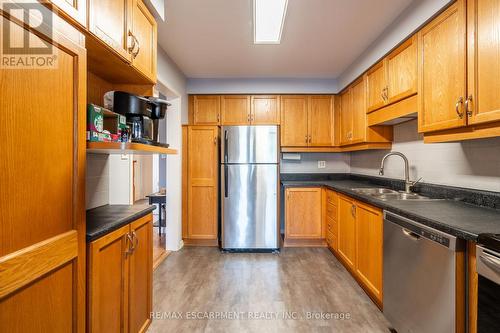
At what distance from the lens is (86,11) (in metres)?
1.09

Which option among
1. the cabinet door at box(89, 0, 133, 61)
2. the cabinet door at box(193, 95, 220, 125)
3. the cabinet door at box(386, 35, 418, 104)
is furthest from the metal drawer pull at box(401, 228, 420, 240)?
the cabinet door at box(193, 95, 220, 125)

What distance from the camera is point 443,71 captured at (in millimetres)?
1641

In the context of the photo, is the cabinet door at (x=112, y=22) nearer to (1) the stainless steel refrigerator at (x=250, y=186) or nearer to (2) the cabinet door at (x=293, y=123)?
(1) the stainless steel refrigerator at (x=250, y=186)

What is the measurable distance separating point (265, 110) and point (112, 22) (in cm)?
262

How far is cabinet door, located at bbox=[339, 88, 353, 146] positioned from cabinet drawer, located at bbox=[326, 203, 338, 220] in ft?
2.94

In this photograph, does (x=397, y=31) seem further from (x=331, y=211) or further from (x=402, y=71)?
(x=331, y=211)

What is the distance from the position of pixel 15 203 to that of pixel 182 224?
283cm

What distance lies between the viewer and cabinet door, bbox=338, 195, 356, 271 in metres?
2.44

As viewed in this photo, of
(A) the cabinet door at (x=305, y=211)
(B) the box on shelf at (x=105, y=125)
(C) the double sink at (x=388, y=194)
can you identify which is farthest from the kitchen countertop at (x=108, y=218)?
(A) the cabinet door at (x=305, y=211)

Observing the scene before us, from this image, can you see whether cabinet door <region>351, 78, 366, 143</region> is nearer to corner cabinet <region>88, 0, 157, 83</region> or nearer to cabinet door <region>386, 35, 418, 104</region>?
cabinet door <region>386, 35, 418, 104</region>

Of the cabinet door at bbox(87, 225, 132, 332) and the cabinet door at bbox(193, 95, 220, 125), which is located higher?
the cabinet door at bbox(193, 95, 220, 125)

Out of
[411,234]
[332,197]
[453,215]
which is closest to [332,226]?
[332,197]

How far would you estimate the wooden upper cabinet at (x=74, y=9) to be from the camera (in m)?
0.96

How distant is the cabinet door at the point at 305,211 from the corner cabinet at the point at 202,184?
3.44ft
